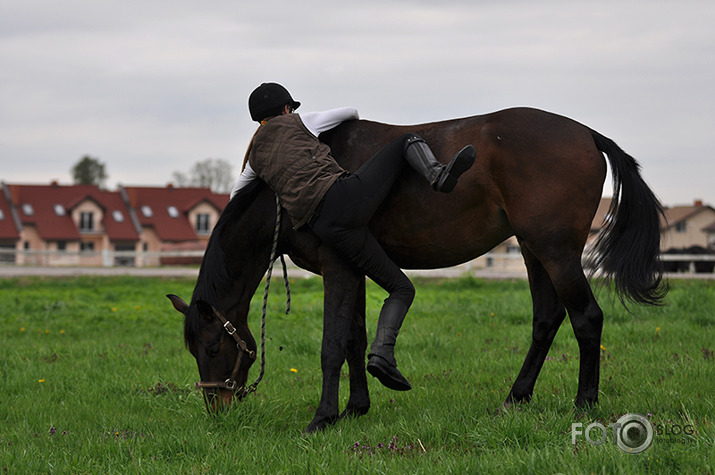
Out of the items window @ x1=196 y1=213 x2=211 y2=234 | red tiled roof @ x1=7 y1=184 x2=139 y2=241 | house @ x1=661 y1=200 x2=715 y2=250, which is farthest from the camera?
house @ x1=661 y1=200 x2=715 y2=250

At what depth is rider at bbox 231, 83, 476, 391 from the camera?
4.30 metres

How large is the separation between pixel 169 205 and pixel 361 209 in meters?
60.1

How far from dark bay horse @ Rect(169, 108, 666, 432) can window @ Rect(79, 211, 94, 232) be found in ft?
191

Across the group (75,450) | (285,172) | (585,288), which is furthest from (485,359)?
(75,450)

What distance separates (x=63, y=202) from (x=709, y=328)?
59.8 metres

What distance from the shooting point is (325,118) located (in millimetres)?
4652

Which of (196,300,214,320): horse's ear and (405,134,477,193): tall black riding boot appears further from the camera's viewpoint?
(196,300,214,320): horse's ear

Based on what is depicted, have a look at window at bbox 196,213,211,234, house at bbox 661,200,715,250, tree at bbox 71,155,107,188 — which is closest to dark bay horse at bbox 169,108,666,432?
window at bbox 196,213,211,234

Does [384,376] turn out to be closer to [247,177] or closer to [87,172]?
[247,177]

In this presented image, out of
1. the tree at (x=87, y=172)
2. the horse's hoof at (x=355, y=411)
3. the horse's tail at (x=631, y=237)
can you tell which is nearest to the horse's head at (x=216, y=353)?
the horse's hoof at (x=355, y=411)

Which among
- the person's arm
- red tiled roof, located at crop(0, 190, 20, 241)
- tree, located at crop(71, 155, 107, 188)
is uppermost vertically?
tree, located at crop(71, 155, 107, 188)

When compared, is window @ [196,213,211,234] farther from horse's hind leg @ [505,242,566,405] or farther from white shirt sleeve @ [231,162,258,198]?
horse's hind leg @ [505,242,566,405]

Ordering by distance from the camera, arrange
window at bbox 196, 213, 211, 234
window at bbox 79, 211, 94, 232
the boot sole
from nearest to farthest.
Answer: the boot sole < window at bbox 79, 211, 94, 232 < window at bbox 196, 213, 211, 234

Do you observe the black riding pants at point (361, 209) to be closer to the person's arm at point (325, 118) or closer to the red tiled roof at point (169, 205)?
the person's arm at point (325, 118)
